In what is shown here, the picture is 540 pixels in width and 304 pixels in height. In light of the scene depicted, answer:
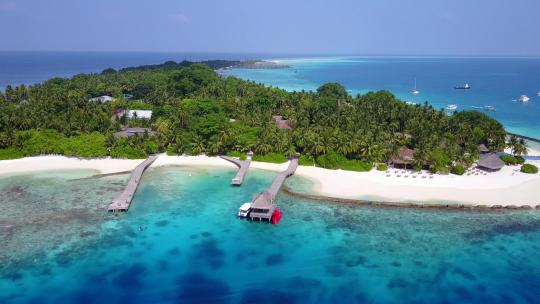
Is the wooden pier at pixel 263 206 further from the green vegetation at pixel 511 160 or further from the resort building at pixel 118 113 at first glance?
the resort building at pixel 118 113

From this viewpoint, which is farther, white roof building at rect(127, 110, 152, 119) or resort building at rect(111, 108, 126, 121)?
white roof building at rect(127, 110, 152, 119)

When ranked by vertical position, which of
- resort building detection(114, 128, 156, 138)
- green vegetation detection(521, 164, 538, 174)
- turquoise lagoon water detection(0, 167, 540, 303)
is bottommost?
turquoise lagoon water detection(0, 167, 540, 303)

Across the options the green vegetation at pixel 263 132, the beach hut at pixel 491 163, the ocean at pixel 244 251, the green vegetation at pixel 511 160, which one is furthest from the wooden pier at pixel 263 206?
the green vegetation at pixel 511 160

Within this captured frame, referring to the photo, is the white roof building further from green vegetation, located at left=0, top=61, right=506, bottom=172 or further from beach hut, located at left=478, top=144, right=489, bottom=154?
beach hut, located at left=478, top=144, right=489, bottom=154

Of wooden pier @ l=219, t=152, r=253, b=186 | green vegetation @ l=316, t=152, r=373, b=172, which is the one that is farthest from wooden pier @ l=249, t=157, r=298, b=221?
green vegetation @ l=316, t=152, r=373, b=172

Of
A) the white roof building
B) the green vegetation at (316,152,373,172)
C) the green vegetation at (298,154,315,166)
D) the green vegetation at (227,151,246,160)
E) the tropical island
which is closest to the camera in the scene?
the tropical island

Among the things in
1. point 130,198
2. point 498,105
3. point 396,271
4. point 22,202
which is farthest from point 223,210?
point 498,105

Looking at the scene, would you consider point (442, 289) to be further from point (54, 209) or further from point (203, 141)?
point (203, 141)
